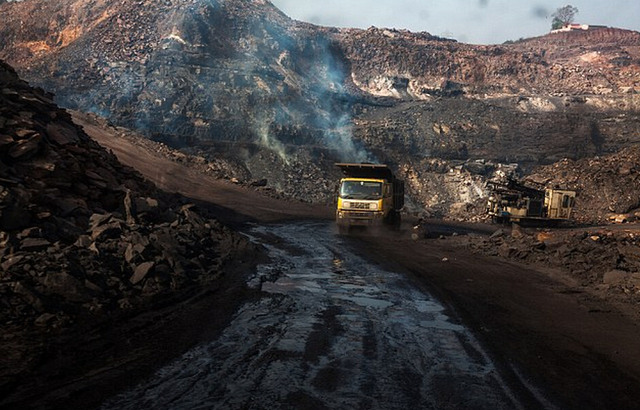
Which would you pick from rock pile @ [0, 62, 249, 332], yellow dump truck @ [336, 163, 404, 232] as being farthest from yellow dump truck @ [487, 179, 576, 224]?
rock pile @ [0, 62, 249, 332]

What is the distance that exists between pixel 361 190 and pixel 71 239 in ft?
48.3

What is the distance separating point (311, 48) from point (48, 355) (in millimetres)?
83933

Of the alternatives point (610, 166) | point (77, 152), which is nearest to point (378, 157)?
point (610, 166)

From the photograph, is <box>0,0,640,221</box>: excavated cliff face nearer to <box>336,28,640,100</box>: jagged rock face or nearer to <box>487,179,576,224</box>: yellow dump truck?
<box>336,28,640,100</box>: jagged rock face

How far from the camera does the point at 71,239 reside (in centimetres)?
1153

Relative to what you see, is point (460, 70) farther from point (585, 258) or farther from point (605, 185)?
point (585, 258)

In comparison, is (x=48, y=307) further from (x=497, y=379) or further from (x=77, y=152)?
(x=77, y=152)

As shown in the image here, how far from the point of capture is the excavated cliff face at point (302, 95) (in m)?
55.6

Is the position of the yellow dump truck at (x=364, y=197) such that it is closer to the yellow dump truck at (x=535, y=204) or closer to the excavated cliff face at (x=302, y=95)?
the yellow dump truck at (x=535, y=204)

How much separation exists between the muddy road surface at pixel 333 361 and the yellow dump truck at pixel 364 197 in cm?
1215

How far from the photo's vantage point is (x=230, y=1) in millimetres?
81000

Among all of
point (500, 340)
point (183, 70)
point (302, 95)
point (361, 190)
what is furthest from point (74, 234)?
point (302, 95)

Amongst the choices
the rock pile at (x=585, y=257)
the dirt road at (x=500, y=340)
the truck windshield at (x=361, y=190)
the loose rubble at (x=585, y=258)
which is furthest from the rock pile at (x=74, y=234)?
the rock pile at (x=585, y=257)

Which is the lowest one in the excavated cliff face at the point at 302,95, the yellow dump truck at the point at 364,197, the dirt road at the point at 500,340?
the dirt road at the point at 500,340
